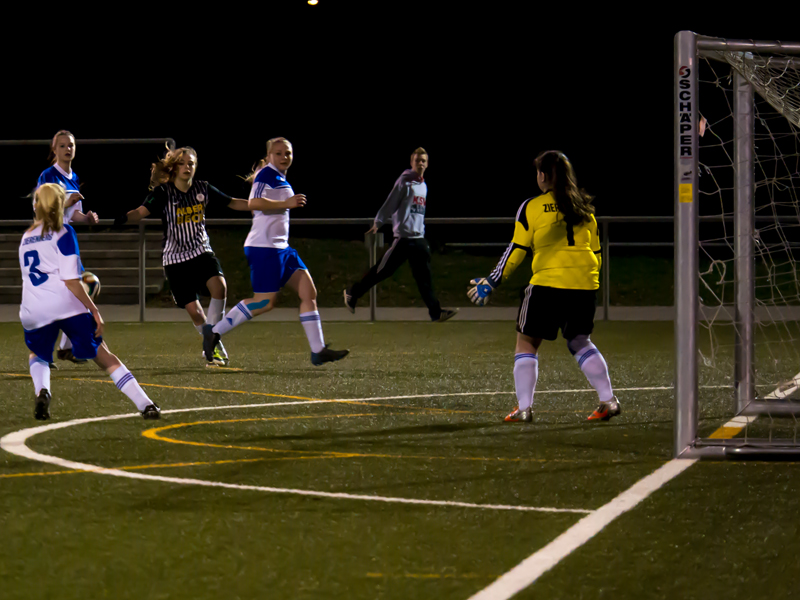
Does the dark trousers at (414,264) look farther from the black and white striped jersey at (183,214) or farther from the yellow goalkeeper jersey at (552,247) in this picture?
the yellow goalkeeper jersey at (552,247)

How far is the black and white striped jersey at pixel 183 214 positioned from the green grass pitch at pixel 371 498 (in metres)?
1.68

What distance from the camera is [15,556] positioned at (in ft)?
13.7

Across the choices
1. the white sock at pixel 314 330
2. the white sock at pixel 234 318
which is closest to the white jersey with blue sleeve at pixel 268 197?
the white sock at pixel 234 318

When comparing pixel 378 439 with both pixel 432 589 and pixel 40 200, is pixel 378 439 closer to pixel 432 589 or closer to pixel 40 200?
pixel 40 200

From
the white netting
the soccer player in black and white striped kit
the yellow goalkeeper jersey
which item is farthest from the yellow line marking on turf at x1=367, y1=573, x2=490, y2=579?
the soccer player in black and white striped kit

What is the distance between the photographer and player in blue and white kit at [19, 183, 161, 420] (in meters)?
7.12

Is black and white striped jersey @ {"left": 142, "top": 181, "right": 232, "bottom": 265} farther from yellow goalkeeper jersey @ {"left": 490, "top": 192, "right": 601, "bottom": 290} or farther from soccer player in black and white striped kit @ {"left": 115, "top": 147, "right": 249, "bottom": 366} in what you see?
yellow goalkeeper jersey @ {"left": 490, "top": 192, "right": 601, "bottom": 290}

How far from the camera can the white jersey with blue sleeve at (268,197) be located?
1033cm

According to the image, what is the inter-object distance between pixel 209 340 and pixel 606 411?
4457mm

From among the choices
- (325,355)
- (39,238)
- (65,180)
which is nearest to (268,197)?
(325,355)

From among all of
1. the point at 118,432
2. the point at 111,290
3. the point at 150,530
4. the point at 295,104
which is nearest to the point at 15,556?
the point at 150,530

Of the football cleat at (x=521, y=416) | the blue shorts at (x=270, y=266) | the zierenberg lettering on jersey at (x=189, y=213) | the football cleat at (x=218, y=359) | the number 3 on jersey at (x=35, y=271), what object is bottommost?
the football cleat at (x=218, y=359)

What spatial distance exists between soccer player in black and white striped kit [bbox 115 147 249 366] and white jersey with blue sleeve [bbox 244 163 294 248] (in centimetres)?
18

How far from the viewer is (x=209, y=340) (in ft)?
35.2
